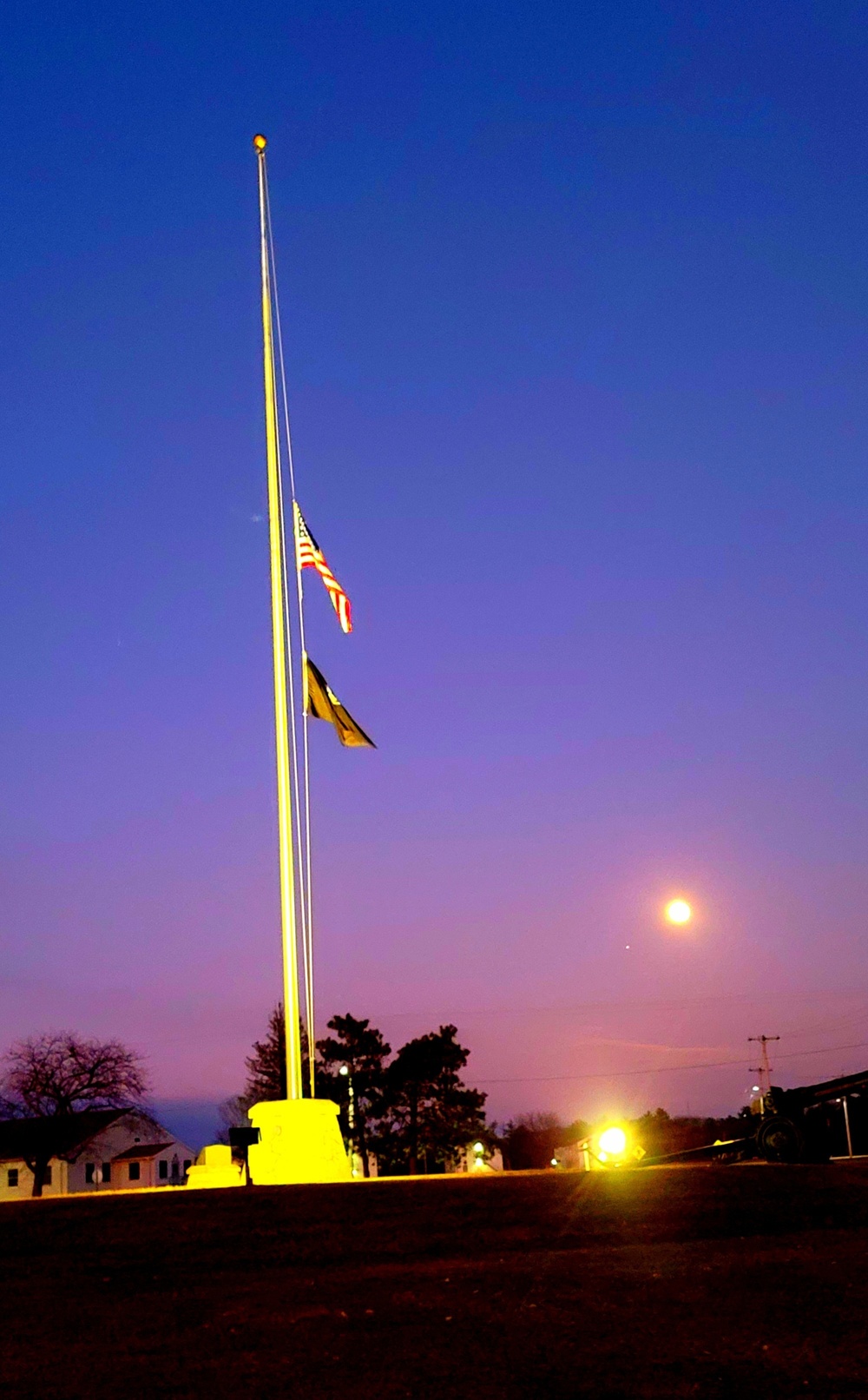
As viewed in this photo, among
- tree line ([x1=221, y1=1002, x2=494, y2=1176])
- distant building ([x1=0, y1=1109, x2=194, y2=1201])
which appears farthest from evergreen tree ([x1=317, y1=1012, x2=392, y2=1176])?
distant building ([x1=0, y1=1109, x2=194, y2=1201])

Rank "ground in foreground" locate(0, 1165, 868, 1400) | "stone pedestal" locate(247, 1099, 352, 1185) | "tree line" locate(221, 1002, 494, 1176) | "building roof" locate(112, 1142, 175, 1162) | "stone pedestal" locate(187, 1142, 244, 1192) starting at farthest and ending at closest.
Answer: "building roof" locate(112, 1142, 175, 1162), "tree line" locate(221, 1002, 494, 1176), "stone pedestal" locate(187, 1142, 244, 1192), "stone pedestal" locate(247, 1099, 352, 1185), "ground in foreground" locate(0, 1165, 868, 1400)

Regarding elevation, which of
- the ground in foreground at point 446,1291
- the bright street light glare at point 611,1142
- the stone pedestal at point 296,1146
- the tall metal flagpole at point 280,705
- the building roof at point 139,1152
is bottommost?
the building roof at point 139,1152

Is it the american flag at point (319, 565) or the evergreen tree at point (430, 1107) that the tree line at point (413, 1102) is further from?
the american flag at point (319, 565)

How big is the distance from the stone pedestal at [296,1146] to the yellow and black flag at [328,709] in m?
4.85

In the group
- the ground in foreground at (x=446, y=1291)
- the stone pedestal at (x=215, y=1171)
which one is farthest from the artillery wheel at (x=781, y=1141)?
the stone pedestal at (x=215, y=1171)

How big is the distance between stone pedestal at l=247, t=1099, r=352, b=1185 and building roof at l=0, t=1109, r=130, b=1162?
53335 mm

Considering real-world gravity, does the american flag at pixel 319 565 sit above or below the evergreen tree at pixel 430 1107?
above

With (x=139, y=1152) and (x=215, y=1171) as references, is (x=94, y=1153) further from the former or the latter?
(x=215, y=1171)

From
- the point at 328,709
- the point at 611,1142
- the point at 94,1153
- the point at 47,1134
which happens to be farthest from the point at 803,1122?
the point at 94,1153

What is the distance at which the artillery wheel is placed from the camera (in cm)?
1598

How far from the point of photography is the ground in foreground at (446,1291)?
666cm

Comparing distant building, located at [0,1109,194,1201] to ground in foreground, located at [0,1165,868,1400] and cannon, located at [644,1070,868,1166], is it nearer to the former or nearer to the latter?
cannon, located at [644,1070,868,1166]

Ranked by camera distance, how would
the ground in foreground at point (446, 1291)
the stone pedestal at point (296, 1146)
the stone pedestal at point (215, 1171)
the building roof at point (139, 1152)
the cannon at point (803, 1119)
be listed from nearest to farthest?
the ground in foreground at point (446, 1291) → the stone pedestal at point (296, 1146) → the cannon at point (803, 1119) → the stone pedestal at point (215, 1171) → the building roof at point (139, 1152)

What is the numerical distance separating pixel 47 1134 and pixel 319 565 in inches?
2170
